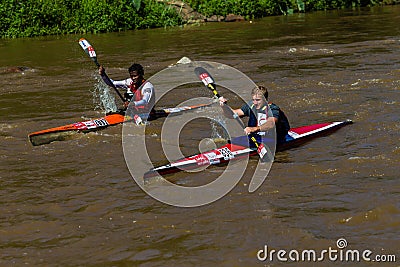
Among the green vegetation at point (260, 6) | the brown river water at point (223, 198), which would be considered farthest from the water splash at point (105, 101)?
the green vegetation at point (260, 6)

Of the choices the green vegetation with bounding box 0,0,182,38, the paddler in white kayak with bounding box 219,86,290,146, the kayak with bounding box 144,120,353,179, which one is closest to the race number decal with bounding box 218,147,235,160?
the kayak with bounding box 144,120,353,179

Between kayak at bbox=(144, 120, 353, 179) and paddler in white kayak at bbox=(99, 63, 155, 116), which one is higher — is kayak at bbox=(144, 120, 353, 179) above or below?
below

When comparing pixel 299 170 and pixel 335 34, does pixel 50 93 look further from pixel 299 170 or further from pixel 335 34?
pixel 335 34

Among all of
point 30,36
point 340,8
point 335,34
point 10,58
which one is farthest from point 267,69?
point 340,8

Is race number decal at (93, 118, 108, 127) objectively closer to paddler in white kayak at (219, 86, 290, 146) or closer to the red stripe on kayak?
paddler in white kayak at (219, 86, 290, 146)

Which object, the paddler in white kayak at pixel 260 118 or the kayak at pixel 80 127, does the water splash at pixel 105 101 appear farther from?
the paddler in white kayak at pixel 260 118

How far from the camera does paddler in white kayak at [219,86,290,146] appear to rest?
27.7ft

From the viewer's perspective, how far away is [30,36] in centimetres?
2730

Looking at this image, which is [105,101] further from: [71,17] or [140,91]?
[71,17]

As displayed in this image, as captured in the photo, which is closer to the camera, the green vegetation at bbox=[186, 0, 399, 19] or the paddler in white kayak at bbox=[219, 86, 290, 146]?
the paddler in white kayak at bbox=[219, 86, 290, 146]

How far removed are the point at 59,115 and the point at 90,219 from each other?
5.49m

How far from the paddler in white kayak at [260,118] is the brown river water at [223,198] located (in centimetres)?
33

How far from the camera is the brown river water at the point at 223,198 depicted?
582 centimetres

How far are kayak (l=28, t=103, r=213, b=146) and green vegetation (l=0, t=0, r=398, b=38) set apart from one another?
57.0 feet
